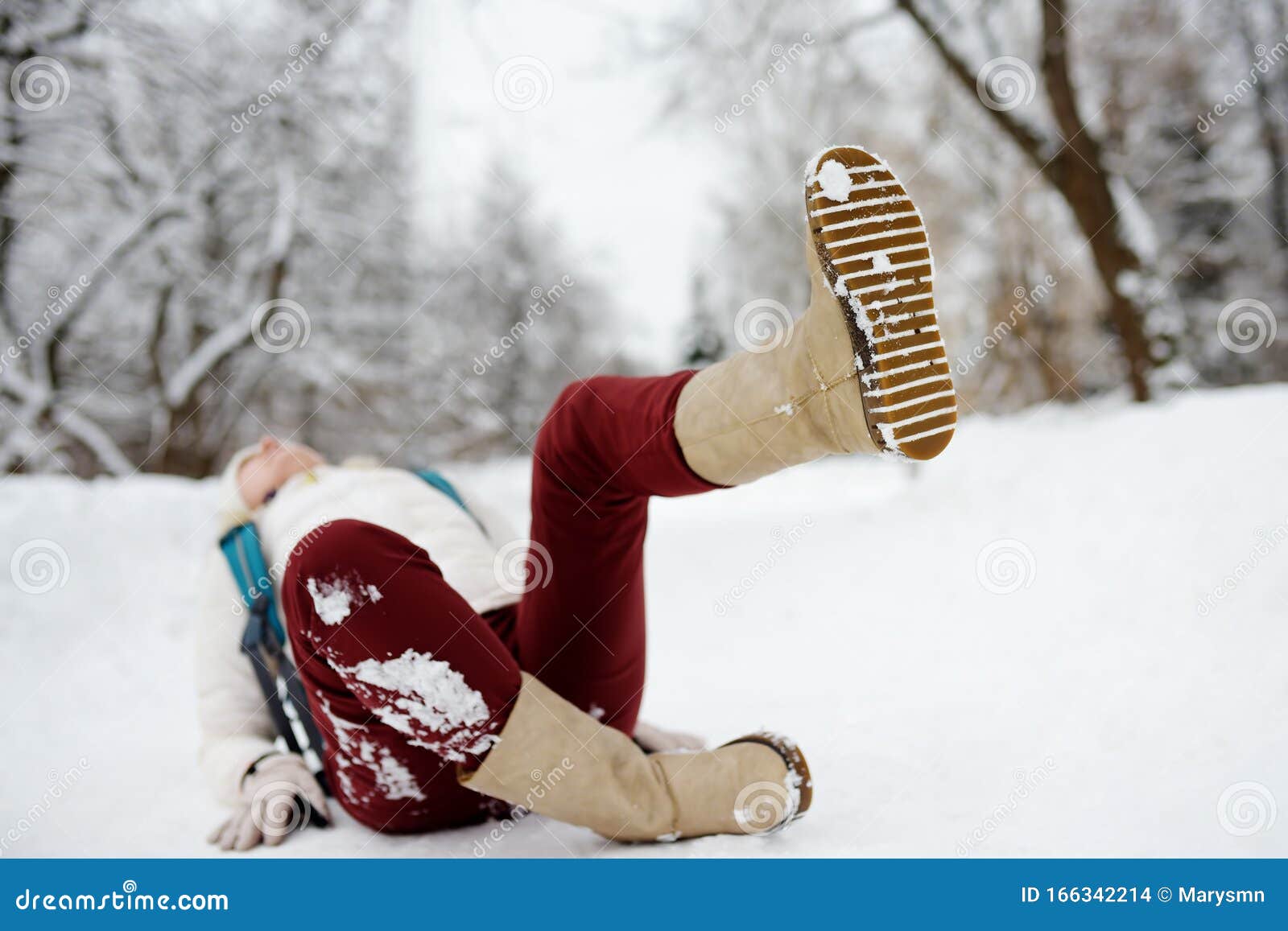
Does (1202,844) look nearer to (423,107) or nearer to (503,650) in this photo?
(503,650)

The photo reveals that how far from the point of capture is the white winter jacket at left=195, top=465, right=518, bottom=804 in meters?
1.50

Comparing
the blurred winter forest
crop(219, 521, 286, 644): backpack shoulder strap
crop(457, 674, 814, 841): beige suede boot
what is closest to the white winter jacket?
crop(219, 521, 286, 644): backpack shoulder strap

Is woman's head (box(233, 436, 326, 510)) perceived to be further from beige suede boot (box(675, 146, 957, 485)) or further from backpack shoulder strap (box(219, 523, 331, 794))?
beige suede boot (box(675, 146, 957, 485))

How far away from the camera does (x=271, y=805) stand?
1428mm

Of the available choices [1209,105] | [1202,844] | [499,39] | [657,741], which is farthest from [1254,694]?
[1209,105]

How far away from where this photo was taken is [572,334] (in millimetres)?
→ 17375

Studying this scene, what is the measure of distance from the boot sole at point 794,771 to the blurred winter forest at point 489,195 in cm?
369

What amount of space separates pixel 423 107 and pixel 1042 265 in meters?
8.46

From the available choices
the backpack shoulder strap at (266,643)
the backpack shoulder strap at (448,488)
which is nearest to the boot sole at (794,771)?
the backpack shoulder strap at (448,488)

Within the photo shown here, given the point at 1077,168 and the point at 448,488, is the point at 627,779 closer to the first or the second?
the point at 448,488

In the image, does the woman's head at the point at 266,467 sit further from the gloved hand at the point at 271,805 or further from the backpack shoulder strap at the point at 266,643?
the gloved hand at the point at 271,805

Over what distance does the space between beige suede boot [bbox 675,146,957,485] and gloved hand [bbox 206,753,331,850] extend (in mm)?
983

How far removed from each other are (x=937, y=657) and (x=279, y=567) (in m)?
1.84

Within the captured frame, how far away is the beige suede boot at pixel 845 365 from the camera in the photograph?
1.00 metres
